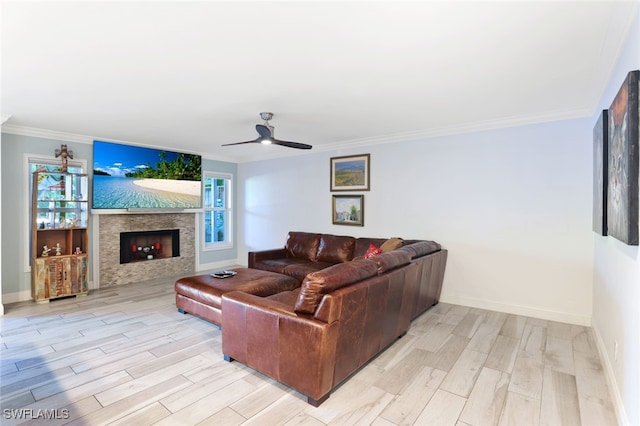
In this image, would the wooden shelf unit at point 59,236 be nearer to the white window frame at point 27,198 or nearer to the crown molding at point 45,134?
the white window frame at point 27,198

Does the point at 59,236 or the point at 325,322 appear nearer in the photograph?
the point at 325,322

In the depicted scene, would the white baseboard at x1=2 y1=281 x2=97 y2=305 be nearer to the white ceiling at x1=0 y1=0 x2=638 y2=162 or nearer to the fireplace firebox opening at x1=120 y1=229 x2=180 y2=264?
the fireplace firebox opening at x1=120 y1=229 x2=180 y2=264

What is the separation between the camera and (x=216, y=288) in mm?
3602

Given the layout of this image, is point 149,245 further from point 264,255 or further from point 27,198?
point 264,255

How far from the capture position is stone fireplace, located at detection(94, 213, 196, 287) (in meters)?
5.42

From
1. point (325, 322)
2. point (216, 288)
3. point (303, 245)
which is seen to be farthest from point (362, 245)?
point (325, 322)

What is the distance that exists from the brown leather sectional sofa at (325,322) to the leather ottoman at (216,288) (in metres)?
0.63

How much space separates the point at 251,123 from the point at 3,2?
2688 mm

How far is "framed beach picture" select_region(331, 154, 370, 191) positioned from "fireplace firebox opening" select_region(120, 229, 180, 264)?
11.0ft

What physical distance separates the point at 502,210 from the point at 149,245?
5.99m

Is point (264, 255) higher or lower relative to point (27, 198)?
lower

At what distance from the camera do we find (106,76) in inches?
109

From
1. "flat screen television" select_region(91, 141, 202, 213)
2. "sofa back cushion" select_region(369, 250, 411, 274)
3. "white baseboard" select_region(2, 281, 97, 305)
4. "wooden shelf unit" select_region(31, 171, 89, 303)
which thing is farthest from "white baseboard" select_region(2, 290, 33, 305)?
"sofa back cushion" select_region(369, 250, 411, 274)

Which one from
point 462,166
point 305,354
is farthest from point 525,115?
point 305,354
